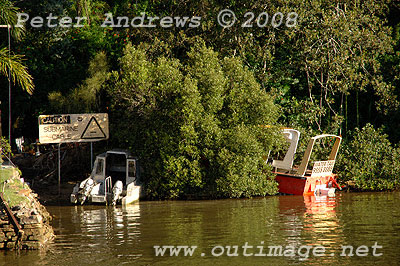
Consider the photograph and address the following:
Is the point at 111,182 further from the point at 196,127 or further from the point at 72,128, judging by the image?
the point at 196,127

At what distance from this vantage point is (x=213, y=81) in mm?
22547

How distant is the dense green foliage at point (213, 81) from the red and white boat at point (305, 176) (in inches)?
31.2

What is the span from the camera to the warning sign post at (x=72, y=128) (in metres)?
23.3

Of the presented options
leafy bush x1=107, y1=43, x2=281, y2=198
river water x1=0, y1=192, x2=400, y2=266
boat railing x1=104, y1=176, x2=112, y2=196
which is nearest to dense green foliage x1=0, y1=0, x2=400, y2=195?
leafy bush x1=107, y1=43, x2=281, y2=198

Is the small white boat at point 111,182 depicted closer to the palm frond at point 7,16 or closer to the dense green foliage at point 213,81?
the dense green foliage at point 213,81

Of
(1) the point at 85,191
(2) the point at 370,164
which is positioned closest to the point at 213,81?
(1) the point at 85,191

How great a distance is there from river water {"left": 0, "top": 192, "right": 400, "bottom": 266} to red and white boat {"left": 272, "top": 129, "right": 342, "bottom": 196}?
914 mm

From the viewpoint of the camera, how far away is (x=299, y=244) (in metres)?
15.0

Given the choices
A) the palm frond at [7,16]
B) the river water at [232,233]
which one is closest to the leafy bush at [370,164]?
the river water at [232,233]

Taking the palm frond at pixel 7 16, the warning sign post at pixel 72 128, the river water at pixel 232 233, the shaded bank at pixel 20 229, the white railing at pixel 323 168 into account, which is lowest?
the river water at pixel 232 233

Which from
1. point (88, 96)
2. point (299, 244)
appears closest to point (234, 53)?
point (88, 96)

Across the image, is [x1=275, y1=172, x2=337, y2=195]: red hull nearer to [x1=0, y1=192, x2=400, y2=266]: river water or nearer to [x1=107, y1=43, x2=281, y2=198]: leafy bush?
[x1=107, y1=43, x2=281, y2=198]: leafy bush

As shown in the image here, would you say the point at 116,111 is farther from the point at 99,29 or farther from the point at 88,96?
the point at 99,29

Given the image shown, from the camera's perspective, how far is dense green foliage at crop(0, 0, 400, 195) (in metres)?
22.4
